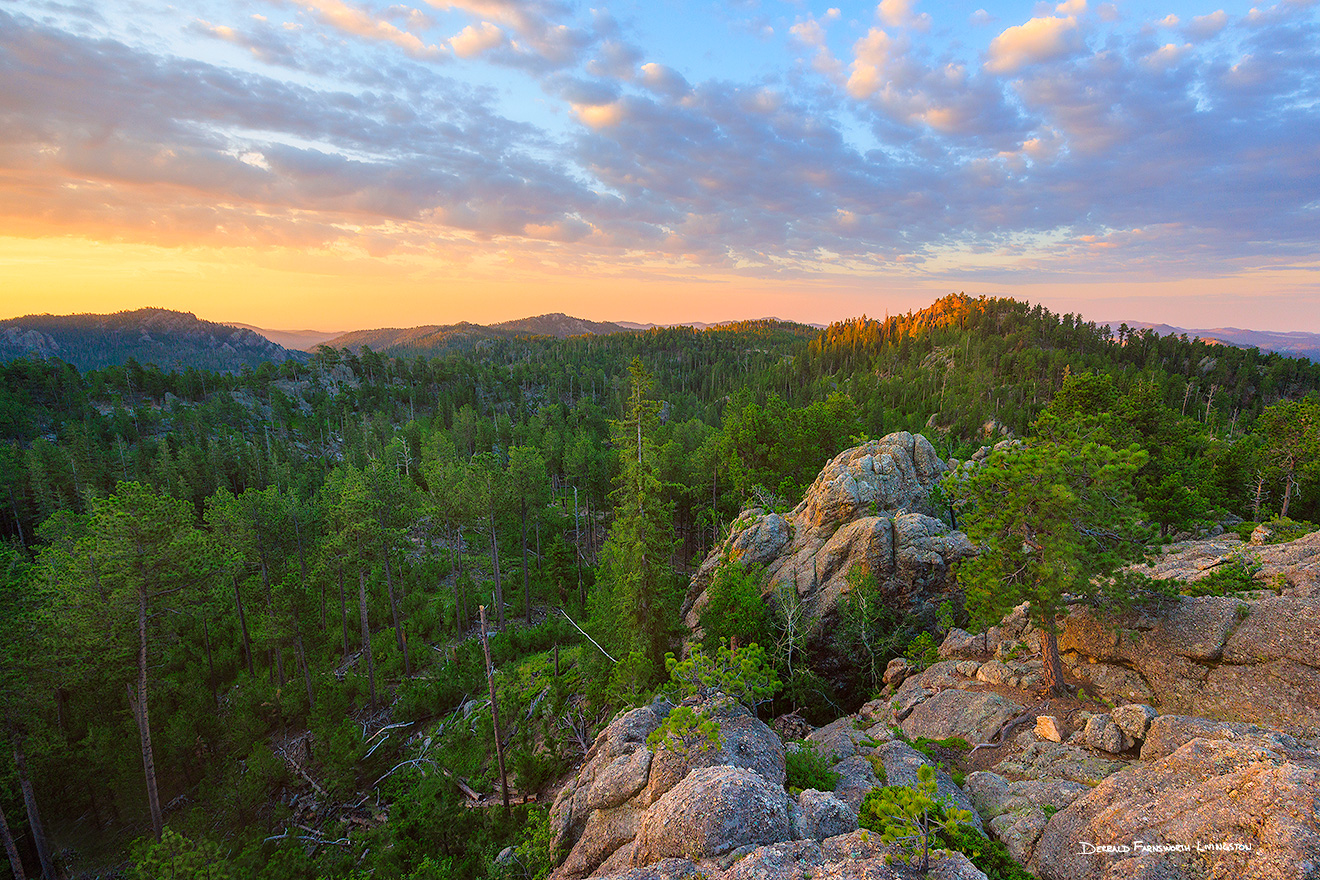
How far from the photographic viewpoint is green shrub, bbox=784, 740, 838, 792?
1242 centimetres

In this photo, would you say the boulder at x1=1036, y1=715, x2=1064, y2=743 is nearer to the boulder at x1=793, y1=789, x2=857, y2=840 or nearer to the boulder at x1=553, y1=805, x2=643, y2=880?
the boulder at x1=793, y1=789, x2=857, y2=840

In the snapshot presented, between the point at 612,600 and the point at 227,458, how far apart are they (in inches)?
3293

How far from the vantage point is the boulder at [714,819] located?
9.24 meters

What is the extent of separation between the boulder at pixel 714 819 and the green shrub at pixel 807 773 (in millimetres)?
2621

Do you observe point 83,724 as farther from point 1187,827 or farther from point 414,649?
point 1187,827

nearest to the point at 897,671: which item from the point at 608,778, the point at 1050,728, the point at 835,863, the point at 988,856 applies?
the point at 1050,728

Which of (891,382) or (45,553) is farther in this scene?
(891,382)

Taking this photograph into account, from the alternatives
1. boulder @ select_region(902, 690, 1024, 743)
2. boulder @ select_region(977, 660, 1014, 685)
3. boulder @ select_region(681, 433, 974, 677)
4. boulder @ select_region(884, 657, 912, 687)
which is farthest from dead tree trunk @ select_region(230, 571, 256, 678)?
boulder @ select_region(977, 660, 1014, 685)

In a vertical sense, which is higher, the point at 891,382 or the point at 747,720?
the point at 891,382

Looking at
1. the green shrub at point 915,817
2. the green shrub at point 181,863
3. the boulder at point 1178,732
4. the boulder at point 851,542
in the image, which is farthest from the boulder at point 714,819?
the boulder at point 851,542

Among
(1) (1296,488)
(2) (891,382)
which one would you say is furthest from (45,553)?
(2) (891,382)

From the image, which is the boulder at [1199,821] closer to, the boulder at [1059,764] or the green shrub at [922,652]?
the boulder at [1059,764]

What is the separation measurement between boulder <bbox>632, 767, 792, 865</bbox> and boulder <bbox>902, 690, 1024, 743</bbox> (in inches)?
376

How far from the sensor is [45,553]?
3209 centimetres
